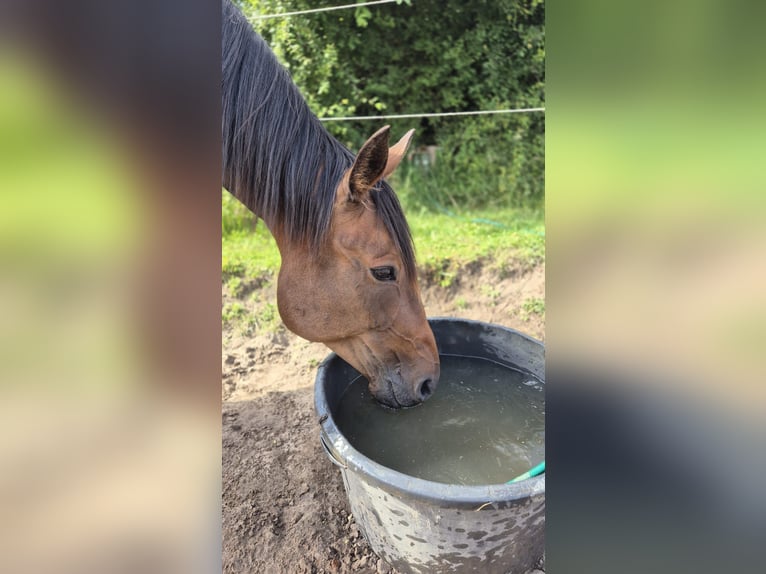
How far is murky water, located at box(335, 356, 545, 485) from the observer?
1.66 m

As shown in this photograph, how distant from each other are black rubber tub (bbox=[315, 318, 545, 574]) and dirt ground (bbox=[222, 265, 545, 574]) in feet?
0.56

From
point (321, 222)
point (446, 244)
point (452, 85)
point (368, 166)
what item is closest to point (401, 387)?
point (321, 222)

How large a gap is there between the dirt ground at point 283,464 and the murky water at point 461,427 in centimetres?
28

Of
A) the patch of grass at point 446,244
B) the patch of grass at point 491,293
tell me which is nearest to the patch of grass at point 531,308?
the patch of grass at point 491,293

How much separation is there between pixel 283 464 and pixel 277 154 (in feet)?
4.18

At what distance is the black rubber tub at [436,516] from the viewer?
1.15 meters

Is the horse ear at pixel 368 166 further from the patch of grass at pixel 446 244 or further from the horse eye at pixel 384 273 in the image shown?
the patch of grass at pixel 446 244

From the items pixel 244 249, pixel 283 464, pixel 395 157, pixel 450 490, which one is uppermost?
pixel 395 157

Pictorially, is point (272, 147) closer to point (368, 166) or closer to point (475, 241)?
point (368, 166)

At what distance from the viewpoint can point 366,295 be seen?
1.55 metres

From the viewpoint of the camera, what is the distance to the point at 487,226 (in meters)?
4.64
